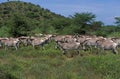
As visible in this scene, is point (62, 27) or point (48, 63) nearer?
point (48, 63)

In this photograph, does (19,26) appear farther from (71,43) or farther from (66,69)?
(66,69)

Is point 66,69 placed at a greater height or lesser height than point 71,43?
lesser

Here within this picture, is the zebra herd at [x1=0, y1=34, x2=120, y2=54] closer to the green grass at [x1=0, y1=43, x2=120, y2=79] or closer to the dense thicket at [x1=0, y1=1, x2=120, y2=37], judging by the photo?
the green grass at [x1=0, y1=43, x2=120, y2=79]

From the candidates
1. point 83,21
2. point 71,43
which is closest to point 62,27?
point 83,21

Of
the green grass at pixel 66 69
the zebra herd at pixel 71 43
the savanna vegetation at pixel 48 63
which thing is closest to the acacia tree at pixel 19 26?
the savanna vegetation at pixel 48 63

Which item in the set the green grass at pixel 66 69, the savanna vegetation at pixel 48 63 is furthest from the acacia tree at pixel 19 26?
the green grass at pixel 66 69

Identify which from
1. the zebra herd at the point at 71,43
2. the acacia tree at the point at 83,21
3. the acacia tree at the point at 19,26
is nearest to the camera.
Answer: the zebra herd at the point at 71,43

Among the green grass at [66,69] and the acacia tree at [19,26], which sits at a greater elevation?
the acacia tree at [19,26]

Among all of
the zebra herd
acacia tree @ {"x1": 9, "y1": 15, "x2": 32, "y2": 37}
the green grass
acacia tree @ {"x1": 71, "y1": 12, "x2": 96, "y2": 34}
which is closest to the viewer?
the green grass

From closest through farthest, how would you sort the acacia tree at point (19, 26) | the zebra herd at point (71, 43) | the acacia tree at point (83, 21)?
the zebra herd at point (71, 43) → the acacia tree at point (19, 26) → the acacia tree at point (83, 21)

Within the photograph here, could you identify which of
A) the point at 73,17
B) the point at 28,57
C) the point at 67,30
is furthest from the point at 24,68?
the point at 73,17

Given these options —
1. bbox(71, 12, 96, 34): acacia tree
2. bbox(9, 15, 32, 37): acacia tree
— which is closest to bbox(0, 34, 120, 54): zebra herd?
bbox(9, 15, 32, 37): acacia tree

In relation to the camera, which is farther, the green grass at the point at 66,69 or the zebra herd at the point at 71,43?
the zebra herd at the point at 71,43

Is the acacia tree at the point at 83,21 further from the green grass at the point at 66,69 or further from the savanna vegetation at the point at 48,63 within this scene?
the green grass at the point at 66,69
